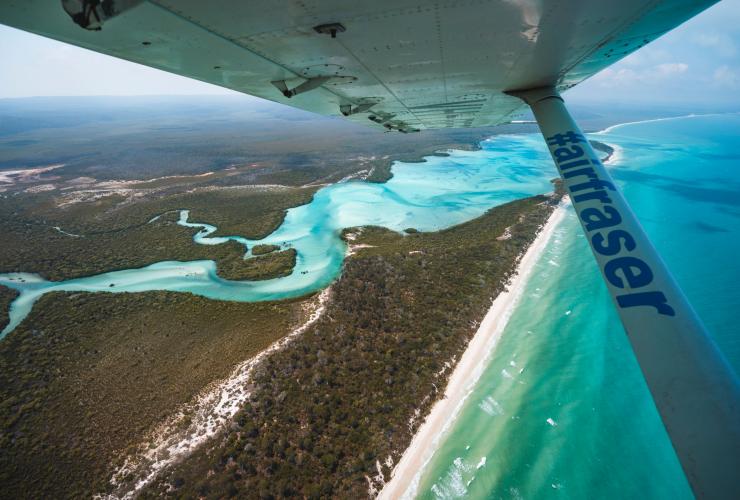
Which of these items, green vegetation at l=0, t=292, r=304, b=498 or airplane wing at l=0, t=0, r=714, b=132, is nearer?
airplane wing at l=0, t=0, r=714, b=132

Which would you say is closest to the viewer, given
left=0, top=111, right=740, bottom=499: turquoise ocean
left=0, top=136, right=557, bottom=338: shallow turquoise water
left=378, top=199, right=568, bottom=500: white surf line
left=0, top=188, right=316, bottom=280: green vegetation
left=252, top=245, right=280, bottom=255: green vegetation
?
left=378, top=199, right=568, bottom=500: white surf line

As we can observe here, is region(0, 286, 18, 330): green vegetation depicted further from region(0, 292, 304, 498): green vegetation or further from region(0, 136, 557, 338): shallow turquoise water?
region(0, 292, 304, 498): green vegetation

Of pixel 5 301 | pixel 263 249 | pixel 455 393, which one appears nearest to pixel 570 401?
pixel 455 393

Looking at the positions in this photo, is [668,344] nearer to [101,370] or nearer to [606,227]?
[606,227]

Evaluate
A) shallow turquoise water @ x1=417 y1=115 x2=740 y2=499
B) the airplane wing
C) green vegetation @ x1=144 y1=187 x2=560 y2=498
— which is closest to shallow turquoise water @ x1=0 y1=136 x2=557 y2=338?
green vegetation @ x1=144 y1=187 x2=560 y2=498

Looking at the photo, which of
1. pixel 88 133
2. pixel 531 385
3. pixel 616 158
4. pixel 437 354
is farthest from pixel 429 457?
pixel 88 133

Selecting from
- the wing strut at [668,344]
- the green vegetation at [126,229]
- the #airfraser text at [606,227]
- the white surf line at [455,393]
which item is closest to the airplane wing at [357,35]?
the #airfraser text at [606,227]

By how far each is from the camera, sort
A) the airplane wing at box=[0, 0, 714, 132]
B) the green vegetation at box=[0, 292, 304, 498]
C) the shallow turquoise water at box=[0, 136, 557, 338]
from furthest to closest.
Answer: the shallow turquoise water at box=[0, 136, 557, 338] → the green vegetation at box=[0, 292, 304, 498] → the airplane wing at box=[0, 0, 714, 132]
